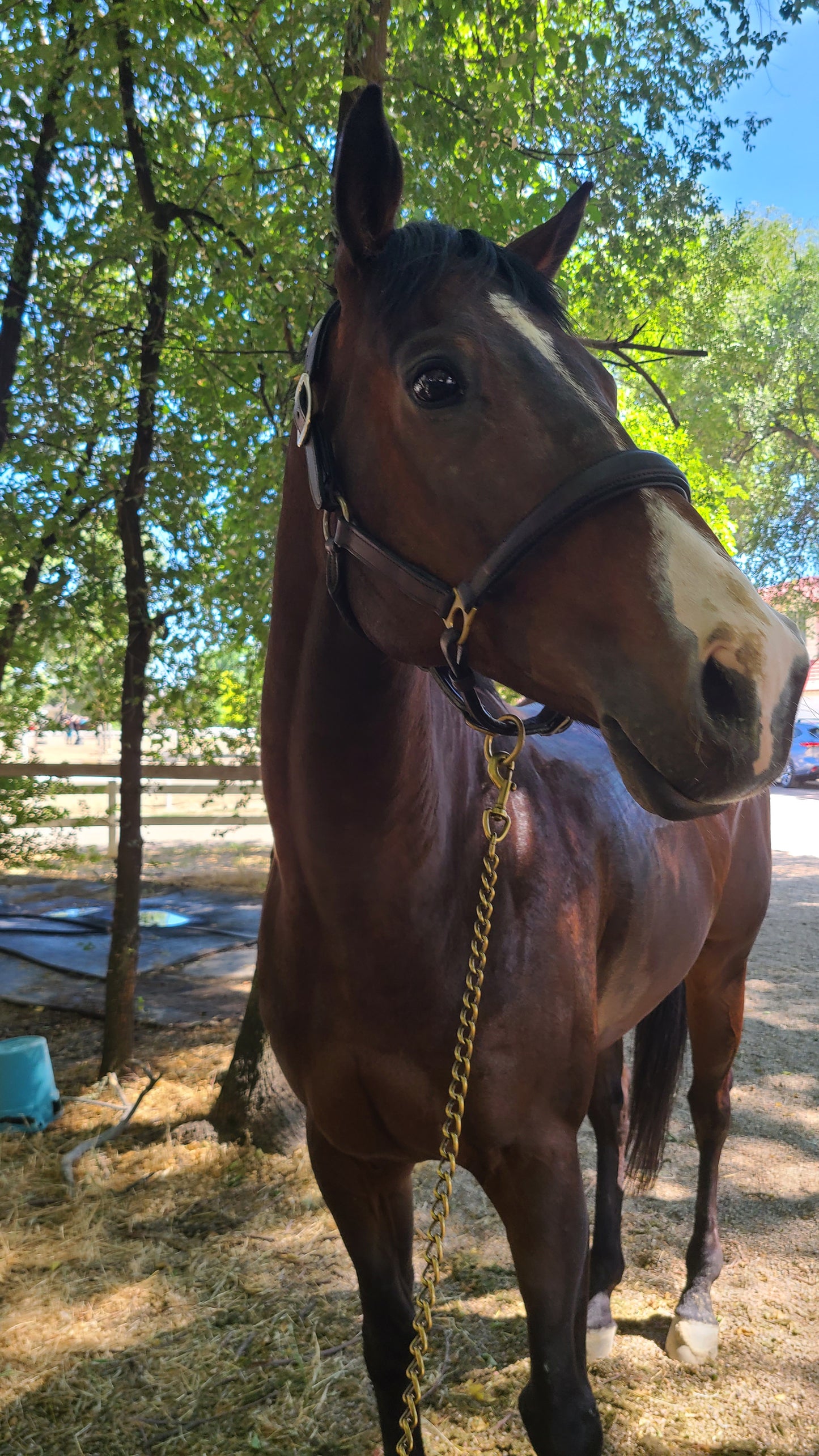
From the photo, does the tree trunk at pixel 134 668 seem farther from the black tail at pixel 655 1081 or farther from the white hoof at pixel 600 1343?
the white hoof at pixel 600 1343

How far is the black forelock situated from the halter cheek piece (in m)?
0.17

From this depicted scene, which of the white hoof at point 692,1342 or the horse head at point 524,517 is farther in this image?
the white hoof at point 692,1342

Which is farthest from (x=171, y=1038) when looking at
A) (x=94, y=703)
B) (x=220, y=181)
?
(x=220, y=181)

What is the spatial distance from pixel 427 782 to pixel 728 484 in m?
11.7

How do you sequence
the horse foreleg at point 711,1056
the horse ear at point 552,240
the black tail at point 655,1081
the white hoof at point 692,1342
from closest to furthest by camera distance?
1. the horse ear at point 552,240
2. the white hoof at point 692,1342
3. the horse foreleg at point 711,1056
4. the black tail at point 655,1081

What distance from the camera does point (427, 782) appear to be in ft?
4.93

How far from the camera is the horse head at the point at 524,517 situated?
955 mm

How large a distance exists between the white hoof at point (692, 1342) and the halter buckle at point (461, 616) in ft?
8.47

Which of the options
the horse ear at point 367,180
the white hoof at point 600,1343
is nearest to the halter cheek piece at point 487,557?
the horse ear at point 367,180

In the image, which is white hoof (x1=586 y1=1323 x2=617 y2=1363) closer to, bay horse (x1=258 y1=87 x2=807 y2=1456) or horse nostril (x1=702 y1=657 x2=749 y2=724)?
bay horse (x1=258 y1=87 x2=807 y2=1456)

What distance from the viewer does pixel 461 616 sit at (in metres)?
1.14

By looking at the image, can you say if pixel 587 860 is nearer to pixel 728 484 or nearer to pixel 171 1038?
pixel 171 1038

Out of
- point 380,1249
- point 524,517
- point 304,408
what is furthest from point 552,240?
point 380,1249

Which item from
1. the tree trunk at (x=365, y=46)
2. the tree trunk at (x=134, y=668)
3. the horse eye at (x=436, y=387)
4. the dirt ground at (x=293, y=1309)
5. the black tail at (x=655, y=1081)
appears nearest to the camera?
the horse eye at (x=436, y=387)
